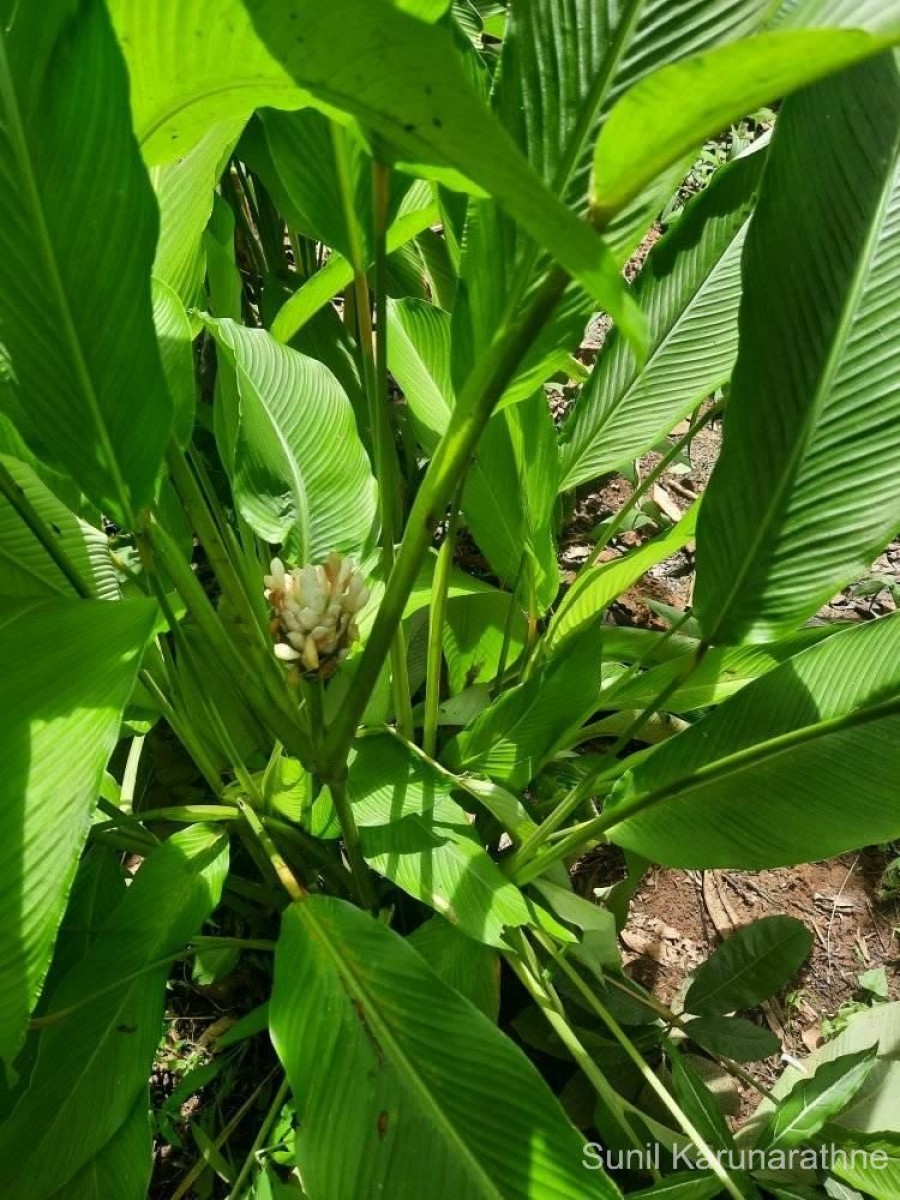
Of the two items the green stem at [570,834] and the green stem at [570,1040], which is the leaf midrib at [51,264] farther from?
the green stem at [570,1040]

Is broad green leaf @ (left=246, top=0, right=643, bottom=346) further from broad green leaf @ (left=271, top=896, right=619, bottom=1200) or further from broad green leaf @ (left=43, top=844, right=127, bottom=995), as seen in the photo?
broad green leaf @ (left=43, top=844, right=127, bottom=995)

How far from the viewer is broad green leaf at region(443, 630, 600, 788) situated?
733 millimetres

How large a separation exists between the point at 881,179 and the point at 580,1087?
0.80 m

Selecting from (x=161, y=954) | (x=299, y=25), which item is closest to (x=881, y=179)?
(x=299, y=25)

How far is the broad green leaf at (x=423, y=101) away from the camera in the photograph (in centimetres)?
29

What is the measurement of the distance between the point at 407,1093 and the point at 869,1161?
40 centimetres

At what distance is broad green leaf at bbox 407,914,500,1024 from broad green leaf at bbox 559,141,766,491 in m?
0.43

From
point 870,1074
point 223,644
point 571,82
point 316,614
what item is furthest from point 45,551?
point 870,1074

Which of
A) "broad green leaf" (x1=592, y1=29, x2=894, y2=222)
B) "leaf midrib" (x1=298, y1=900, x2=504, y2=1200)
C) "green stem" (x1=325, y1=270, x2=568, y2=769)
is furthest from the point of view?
"leaf midrib" (x1=298, y1=900, x2=504, y2=1200)

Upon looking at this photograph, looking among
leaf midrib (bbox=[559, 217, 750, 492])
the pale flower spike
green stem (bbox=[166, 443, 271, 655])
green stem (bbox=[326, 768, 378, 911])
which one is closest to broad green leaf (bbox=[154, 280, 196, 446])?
green stem (bbox=[166, 443, 271, 655])

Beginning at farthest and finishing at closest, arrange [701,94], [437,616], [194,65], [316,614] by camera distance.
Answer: [437,616] < [316,614] < [194,65] < [701,94]

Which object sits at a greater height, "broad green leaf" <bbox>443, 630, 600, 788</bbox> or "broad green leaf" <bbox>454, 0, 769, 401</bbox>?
"broad green leaf" <bbox>454, 0, 769, 401</bbox>

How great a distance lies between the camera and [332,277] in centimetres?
76

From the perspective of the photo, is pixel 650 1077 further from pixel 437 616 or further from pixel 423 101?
pixel 423 101
